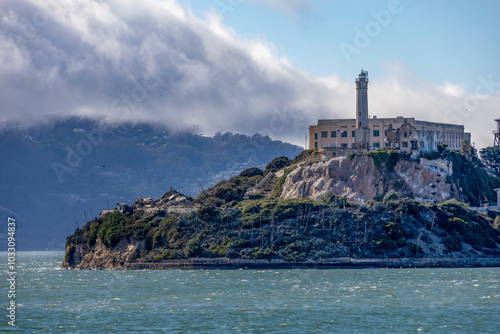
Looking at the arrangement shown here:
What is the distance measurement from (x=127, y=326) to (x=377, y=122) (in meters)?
114

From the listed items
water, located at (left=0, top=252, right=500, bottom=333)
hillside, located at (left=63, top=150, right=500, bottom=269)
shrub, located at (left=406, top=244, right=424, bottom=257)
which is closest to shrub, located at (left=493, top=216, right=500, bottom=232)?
hillside, located at (left=63, top=150, right=500, bottom=269)

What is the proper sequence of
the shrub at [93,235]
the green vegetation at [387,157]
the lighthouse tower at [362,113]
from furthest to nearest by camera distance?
the lighthouse tower at [362,113], the green vegetation at [387,157], the shrub at [93,235]

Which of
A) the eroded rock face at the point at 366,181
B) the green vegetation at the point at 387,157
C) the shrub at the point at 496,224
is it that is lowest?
the shrub at the point at 496,224

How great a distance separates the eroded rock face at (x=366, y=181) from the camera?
16225cm

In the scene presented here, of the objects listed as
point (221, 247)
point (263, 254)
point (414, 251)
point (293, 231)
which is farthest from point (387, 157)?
point (221, 247)

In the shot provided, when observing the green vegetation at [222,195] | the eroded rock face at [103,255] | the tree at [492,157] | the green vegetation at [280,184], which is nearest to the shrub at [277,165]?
the green vegetation at [280,184]

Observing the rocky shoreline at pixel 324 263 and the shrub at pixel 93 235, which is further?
the shrub at pixel 93 235

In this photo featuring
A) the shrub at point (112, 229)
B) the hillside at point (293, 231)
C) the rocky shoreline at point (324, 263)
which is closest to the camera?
the rocky shoreline at point (324, 263)

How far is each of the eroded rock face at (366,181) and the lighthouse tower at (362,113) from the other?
8.95 metres

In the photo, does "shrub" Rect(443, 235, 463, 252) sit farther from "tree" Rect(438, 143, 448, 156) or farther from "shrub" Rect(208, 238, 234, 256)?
"shrub" Rect(208, 238, 234, 256)

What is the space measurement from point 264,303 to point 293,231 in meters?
59.8

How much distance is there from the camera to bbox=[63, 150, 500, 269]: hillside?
140 metres

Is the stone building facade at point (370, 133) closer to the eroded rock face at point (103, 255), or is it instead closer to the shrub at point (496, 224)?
the shrub at point (496, 224)

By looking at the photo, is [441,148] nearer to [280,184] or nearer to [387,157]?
[387,157]
